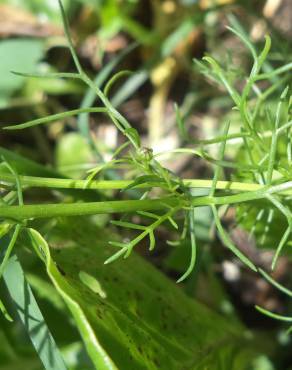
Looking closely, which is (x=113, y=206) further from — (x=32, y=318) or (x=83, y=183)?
(x=32, y=318)

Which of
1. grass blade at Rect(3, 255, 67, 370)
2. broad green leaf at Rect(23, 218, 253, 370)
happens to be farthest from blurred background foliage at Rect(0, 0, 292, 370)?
grass blade at Rect(3, 255, 67, 370)

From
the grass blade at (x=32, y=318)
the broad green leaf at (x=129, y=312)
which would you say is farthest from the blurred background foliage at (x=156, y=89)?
the grass blade at (x=32, y=318)

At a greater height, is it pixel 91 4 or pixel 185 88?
pixel 91 4

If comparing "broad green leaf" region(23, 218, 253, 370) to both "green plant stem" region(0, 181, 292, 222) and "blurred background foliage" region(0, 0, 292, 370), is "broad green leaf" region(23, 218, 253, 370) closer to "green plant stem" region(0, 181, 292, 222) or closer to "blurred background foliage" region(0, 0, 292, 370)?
"green plant stem" region(0, 181, 292, 222)

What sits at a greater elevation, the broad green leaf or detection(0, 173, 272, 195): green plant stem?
detection(0, 173, 272, 195): green plant stem

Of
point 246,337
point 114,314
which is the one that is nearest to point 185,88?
point 246,337

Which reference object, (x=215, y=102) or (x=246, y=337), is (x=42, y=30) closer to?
(x=215, y=102)

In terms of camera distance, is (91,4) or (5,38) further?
(5,38)
